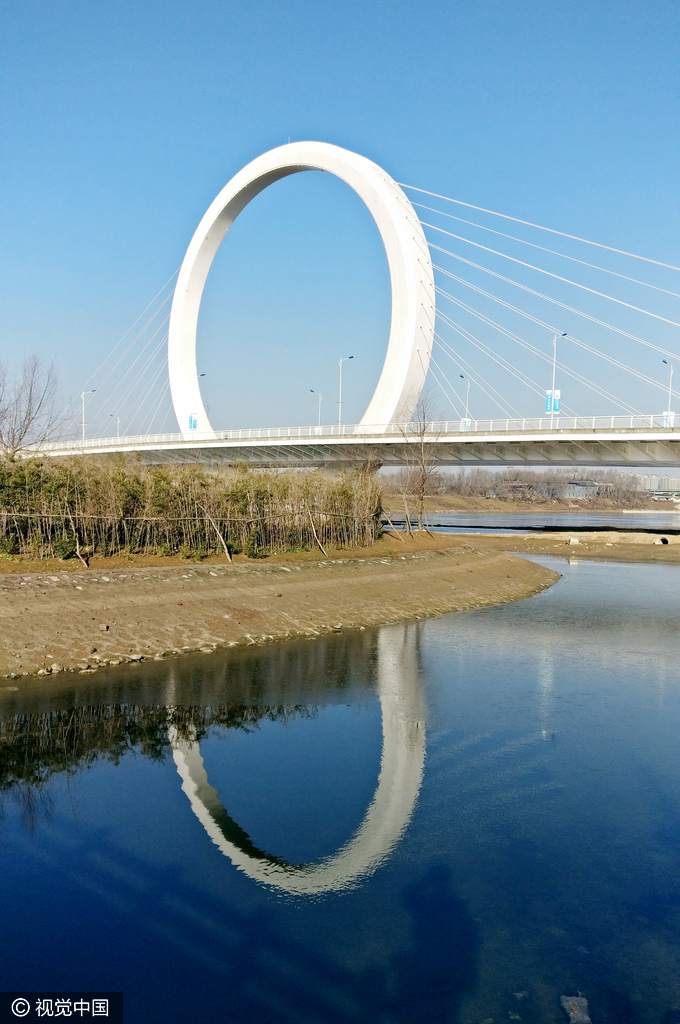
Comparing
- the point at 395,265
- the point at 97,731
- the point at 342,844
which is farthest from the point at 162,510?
the point at 395,265

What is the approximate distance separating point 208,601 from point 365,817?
827 centimetres

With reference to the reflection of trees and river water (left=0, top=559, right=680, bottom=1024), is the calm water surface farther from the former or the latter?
the reflection of trees

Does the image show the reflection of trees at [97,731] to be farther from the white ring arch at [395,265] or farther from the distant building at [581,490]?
the distant building at [581,490]

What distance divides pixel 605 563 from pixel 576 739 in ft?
72.9

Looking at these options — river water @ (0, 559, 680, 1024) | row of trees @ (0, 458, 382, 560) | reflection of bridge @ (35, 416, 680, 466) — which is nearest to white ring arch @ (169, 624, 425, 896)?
river water @ (0, 559, 680, 1024)

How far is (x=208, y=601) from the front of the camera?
1453 cm

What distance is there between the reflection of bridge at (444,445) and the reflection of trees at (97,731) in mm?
21642


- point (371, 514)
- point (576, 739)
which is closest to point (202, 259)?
point (371, 514)

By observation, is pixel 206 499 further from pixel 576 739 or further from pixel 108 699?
pixel 576 739

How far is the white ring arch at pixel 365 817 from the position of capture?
224 inches

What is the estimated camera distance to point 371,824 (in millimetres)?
6543

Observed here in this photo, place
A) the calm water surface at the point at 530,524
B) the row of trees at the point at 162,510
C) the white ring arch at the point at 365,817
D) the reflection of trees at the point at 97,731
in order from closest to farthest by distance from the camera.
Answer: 1. the white ring arch at the point at 365,817
2. the reflection of trees at the point at 97,731
3. the row of trees at the point at 162,510
4. the calm water surface at the point at 530,524

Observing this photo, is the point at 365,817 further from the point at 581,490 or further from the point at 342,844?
the point at 581,490

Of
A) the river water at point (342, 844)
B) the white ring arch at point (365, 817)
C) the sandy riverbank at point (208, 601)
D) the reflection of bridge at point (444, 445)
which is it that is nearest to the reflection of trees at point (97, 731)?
the river water at point (342, 844)
